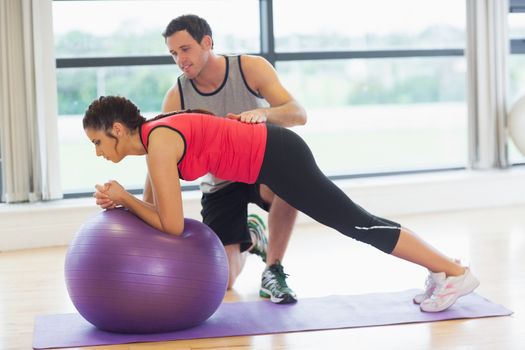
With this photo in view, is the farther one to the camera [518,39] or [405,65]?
[405,65]

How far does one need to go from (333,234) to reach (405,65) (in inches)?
85.7

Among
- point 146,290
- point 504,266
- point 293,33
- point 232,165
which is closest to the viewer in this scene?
point 146,290

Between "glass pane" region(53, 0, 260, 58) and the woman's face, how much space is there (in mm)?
2394

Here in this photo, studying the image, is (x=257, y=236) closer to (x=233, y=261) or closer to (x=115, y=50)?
(x=233, y=261)

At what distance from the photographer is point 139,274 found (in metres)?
2.54

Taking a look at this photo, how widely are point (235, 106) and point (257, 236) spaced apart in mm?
594

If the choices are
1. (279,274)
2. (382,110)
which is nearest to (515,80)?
(382,110)

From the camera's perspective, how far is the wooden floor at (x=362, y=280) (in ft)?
8.57

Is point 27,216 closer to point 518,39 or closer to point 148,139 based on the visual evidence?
point 148,139

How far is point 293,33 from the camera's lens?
5.57 metres

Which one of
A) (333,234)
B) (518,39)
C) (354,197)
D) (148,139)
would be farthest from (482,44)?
(148,139)

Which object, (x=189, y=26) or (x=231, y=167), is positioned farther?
(x=189, y=26)

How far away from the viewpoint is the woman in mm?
2574

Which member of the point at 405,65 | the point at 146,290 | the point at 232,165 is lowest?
the point at 146,290
